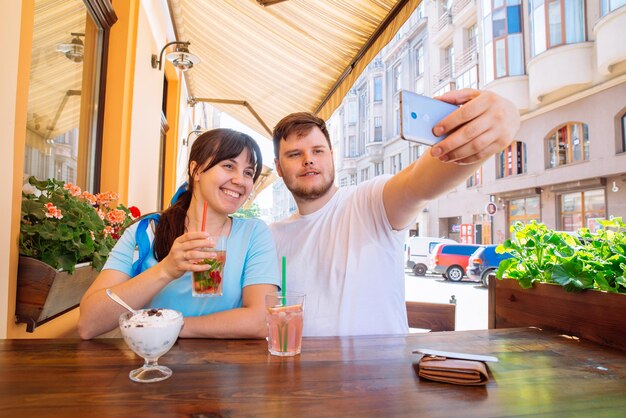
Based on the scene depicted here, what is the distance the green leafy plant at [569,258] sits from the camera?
51.4 inches

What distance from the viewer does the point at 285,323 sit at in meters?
1.12

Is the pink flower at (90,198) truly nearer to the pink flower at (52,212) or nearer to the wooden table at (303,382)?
the pink flower at (52,212)

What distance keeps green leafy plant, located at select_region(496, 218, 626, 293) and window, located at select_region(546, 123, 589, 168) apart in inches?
470

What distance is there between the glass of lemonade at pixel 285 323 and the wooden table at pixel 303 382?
0.04 m

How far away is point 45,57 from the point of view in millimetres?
2033

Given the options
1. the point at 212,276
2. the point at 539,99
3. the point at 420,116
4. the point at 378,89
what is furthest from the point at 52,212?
the point at 378,89

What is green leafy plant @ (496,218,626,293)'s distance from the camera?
1.30m

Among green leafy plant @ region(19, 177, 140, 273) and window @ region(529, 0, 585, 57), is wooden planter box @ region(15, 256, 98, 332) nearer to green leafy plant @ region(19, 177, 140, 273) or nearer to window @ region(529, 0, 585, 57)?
green leafy plant @ region(19, 177, 140, 273)

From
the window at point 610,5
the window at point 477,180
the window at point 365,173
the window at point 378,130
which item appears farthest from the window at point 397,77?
the window at point 610,5

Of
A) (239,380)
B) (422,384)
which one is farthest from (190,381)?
(422,384)

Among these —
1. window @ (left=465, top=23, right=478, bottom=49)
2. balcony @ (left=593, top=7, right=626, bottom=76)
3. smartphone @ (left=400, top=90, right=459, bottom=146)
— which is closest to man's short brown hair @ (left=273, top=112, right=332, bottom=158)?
smartphone @ (left=400, top=90, right=459, bottom=146)

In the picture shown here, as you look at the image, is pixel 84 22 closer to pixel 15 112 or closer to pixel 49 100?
pixel 49 100

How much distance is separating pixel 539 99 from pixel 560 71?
1387 millimetres

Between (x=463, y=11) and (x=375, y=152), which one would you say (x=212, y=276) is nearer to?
(x=463, y=11)
